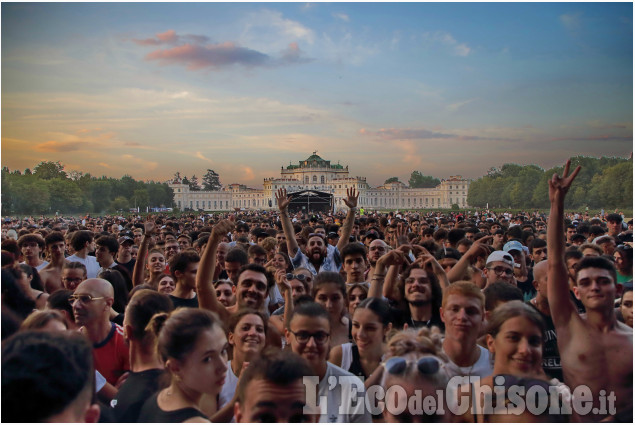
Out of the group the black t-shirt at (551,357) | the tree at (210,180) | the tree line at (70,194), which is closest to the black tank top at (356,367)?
the black t-shirt at (551,357)

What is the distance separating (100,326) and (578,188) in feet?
162

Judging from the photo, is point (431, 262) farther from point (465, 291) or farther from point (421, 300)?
point (465, 291)

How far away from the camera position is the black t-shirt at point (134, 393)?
329cm

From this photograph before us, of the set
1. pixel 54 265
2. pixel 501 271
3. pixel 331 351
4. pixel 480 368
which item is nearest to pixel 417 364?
pixel 480 368

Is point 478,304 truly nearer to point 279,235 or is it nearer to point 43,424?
point 43,424

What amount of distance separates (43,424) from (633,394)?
3.18 metres

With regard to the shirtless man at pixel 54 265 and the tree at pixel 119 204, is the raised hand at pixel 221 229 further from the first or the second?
the tree at pixel 119 204

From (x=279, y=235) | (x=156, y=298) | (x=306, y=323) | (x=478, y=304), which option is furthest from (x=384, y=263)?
(x=279, y=235)

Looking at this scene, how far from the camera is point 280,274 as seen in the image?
18.1ft

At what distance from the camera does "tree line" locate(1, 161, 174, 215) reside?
44812mm

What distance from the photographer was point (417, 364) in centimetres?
295

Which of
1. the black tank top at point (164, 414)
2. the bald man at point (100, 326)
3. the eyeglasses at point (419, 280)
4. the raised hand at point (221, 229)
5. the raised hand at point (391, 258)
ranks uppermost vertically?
the raised hand at point (221, 229)

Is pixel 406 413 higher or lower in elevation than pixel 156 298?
lower

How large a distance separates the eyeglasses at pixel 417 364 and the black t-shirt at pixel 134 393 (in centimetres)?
144
